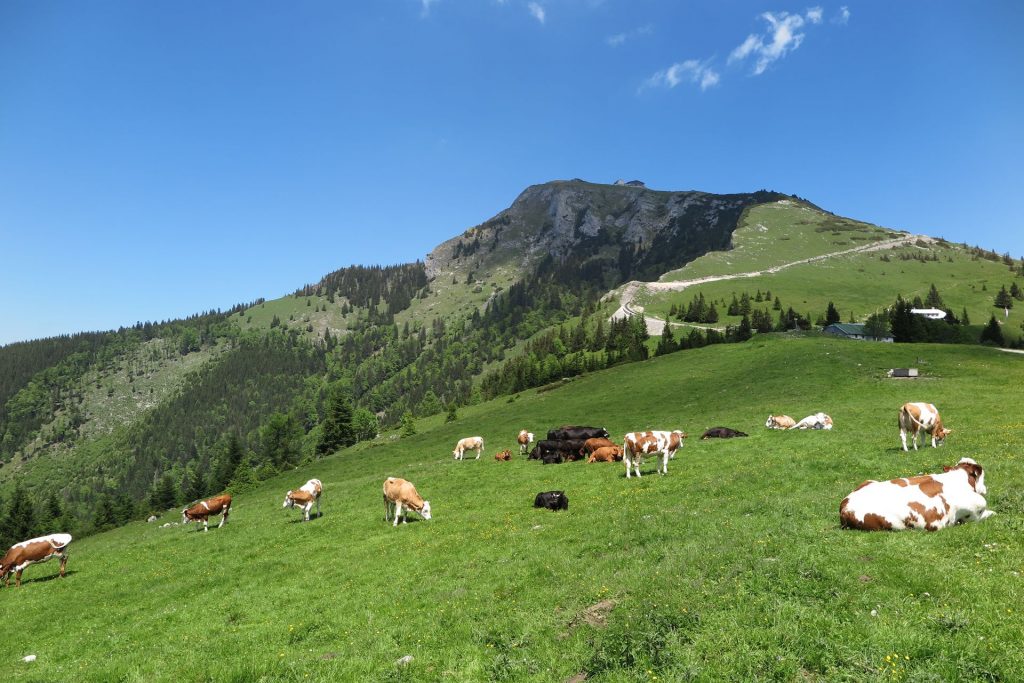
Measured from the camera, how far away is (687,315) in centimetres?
18012

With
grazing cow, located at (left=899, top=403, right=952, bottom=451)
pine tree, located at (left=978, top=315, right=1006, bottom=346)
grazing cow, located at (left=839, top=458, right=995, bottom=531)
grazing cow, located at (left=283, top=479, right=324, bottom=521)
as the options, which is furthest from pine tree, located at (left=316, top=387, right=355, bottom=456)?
pine tree, located at (left=978, top=315, right=1006, bottom=346)

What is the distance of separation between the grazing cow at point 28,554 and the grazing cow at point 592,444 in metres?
31.0

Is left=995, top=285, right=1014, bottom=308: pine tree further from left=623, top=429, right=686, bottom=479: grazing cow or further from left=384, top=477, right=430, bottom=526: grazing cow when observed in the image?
left=384, top=477, right=430, bottom=526: grazing cow

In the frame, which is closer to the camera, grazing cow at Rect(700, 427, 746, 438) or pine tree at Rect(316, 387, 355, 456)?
grazing cow at Rect(700, 427, 746, 438)

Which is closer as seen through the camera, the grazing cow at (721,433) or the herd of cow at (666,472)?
the herd of cow at (666,472)

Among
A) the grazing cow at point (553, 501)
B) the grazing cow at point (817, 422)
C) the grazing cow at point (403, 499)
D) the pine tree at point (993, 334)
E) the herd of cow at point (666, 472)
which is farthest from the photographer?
the pine tree at point (993, 334)

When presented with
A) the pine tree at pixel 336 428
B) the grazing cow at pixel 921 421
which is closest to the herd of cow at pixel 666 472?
the grazing cow at pixel 921 421

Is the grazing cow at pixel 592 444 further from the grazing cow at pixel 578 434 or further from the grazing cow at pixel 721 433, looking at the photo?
the grazing cow at pixel 721 433

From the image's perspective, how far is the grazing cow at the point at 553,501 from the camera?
24.0m

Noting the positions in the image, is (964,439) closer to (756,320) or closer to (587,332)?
(756,320)

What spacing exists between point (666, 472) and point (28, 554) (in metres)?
32.9

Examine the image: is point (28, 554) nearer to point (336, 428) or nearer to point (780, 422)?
point (780, 422)

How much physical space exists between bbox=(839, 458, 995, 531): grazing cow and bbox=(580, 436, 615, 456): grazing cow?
23.7 m

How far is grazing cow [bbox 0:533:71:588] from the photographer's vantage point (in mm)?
24156
